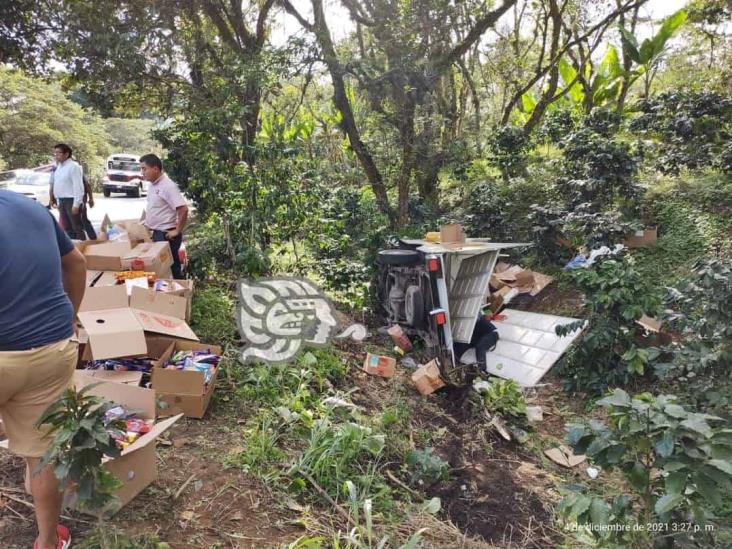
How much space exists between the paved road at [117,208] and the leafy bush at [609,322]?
11.1 meters

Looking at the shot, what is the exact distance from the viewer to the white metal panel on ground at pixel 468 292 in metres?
4.83

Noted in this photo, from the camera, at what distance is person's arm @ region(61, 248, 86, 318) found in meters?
2.29

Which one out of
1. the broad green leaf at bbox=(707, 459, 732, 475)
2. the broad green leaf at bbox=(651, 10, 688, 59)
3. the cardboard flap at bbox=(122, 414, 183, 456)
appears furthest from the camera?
the broad green leaf at bbox=(651, 10, 688, 59)

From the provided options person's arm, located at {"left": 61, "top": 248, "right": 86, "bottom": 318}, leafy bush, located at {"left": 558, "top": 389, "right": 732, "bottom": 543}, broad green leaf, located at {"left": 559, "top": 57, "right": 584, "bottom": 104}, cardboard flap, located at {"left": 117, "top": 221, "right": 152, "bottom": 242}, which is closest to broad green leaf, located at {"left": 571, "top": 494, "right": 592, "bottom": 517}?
leafy bush, located at {"left": 558, "top": 389, "right": 732, "bottom": 543}

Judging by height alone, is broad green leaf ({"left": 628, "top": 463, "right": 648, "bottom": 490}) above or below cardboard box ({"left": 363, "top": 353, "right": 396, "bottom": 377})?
above

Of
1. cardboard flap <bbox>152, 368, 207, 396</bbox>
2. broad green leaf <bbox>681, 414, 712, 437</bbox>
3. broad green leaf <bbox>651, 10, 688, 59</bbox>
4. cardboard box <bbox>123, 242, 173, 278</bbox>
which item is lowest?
cardboard flap <bbox>152, 368, 207, 396</bbox>

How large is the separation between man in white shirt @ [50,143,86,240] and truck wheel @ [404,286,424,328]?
4.99 m

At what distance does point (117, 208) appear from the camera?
50.8ft

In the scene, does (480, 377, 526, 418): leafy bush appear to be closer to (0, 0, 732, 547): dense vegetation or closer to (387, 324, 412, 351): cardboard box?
(0, 0, 732, 547): dense vegetation

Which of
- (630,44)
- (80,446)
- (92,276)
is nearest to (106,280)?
(92,276)

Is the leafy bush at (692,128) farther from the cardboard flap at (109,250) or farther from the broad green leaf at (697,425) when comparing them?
the cardboard flap at (109,250)

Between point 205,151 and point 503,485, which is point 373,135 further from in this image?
point 503,485

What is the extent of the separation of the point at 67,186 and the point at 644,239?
300 inches

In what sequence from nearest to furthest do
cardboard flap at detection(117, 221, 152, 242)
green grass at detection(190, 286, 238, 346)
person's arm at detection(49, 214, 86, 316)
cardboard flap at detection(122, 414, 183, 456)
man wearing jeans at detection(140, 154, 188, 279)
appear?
person's arm at detection(49, 214, 86, 316)
cardboard flap at detection(122, 414, 183, 456)
green grass at detection(190, 286, 238, 346)
man wearing jeans at detection(140, 154, 188, 279)
cardboard flap at detection(117, 221, 152, 242)
